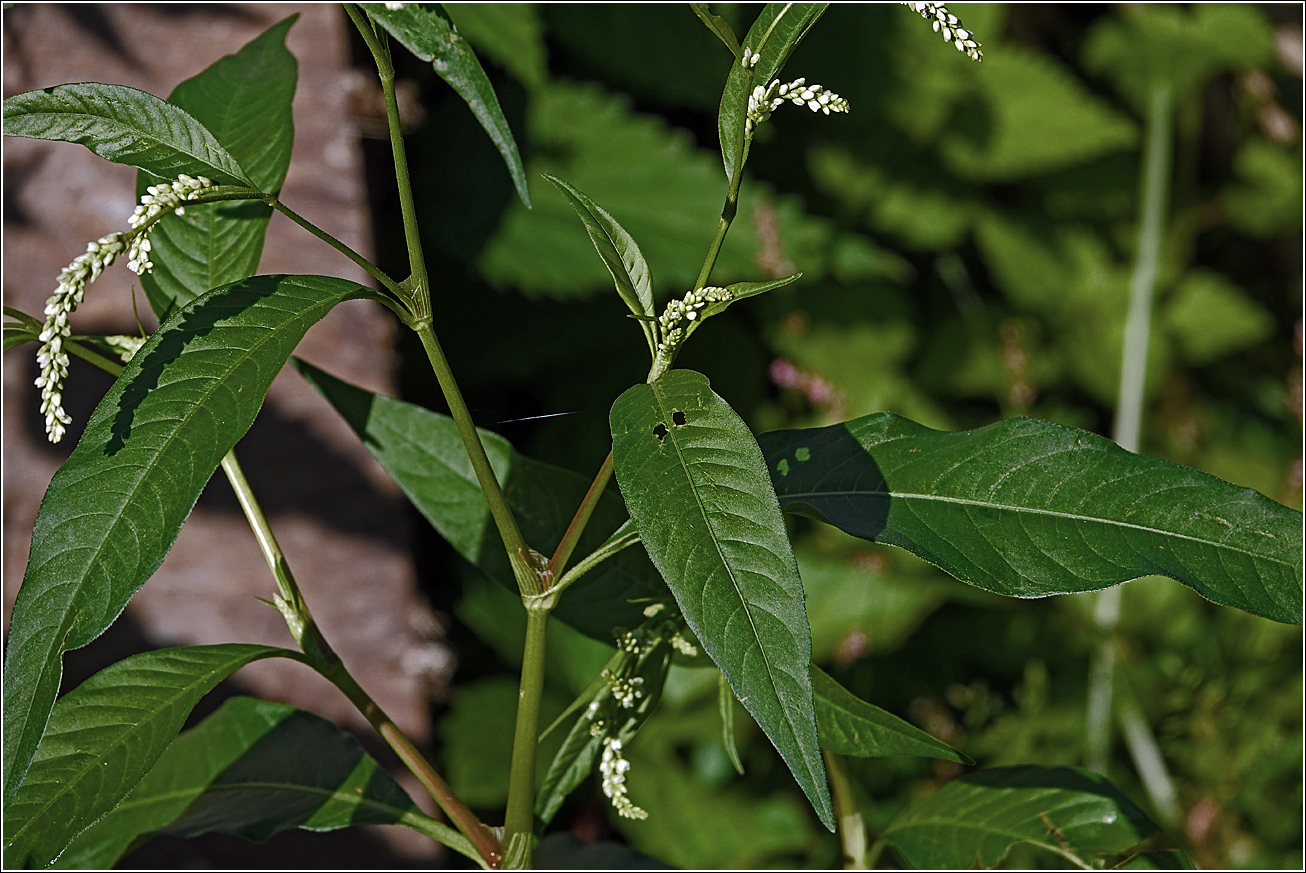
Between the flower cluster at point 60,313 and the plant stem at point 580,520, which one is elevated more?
the flower cluster at point 60,313

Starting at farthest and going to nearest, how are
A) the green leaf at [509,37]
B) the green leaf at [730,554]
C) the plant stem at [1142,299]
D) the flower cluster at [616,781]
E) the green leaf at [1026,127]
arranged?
1. the green leaf at [1026,127]
2. the plant stem at [1142,299]
3. the green leaf at [509,37]
4. the flower cluster at [616,781]
5. the green leaf at [730,554]

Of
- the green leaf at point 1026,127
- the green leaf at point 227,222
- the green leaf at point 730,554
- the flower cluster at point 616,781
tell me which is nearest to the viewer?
the green leaf at point 730,554

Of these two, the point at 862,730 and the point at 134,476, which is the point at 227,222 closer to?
the point at 134,476

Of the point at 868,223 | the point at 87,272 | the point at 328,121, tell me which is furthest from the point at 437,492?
the point at 868,223

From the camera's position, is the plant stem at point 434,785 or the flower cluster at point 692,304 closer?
the flower cluster at point 692,304

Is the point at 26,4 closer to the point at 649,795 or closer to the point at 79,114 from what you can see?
the point at 79,114

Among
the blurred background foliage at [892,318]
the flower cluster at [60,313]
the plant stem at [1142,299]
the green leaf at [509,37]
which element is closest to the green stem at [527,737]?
the flower cluster at [60,313]

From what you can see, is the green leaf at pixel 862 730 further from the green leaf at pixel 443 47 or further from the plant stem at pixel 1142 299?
the plant stem at pixel 1142 299

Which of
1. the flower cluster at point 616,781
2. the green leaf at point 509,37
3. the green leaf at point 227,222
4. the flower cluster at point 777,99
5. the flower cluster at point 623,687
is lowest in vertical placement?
the flower cluster at point 616,781
